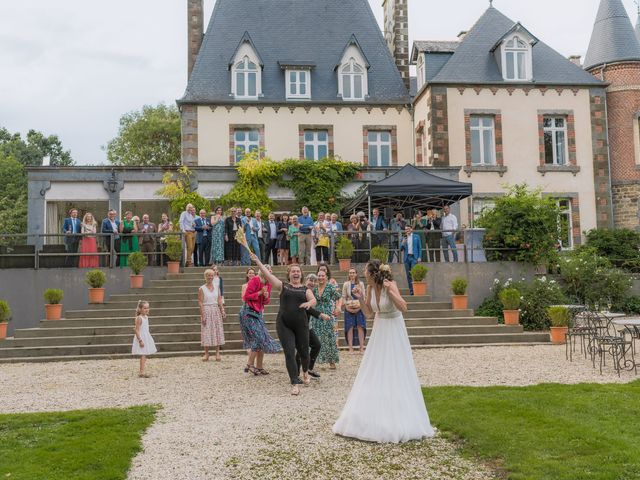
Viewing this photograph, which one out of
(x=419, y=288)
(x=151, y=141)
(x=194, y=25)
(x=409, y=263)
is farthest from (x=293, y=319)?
(x=151, y=141)

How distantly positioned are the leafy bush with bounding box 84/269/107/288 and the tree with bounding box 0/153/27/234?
107ft

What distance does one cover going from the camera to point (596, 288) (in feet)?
57.3

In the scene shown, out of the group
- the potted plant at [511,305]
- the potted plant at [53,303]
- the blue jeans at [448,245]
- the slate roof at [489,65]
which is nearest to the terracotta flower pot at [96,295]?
the potted plant at [53,303]

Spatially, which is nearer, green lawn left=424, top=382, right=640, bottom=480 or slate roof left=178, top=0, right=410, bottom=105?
green lawn left=424, top=382, right=640, bottom=480

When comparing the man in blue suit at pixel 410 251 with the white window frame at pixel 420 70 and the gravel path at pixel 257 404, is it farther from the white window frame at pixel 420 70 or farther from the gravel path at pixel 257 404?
the white window frame at pixel 420 70

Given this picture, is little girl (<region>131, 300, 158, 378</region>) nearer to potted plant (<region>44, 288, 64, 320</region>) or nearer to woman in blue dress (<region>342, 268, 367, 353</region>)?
woman in blue dress (<region>342, 268, 367, 353</region>)

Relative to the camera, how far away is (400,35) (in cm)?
2783

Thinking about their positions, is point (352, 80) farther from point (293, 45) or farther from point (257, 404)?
point (257, 404)

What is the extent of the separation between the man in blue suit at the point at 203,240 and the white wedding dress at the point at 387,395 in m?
11.1

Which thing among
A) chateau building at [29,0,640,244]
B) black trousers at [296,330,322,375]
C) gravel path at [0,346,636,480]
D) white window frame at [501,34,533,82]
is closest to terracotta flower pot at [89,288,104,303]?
gravel path at [0,346,636,480]

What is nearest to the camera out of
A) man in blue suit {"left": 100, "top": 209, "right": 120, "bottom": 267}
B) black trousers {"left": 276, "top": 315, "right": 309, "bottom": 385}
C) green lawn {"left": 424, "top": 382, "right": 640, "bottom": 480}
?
green lawn {"left": 424, "top": 382, "right": 640, "bottom": 480}

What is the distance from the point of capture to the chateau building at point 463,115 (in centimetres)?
2423

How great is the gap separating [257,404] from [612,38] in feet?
76.7

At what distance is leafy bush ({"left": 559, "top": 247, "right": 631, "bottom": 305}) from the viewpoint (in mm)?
17266
